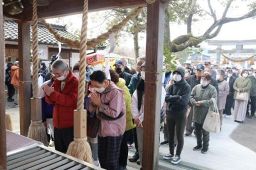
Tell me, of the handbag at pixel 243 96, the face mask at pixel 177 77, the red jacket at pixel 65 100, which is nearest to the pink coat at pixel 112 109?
the red jacket at pixel 65 100

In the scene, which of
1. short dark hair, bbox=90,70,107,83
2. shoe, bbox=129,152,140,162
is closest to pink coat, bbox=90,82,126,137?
short dark hair, bbox=90,70,107,83

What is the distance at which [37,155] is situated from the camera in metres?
2.03

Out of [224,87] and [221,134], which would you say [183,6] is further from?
[221,134]

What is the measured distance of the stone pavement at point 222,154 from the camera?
16.8 ft

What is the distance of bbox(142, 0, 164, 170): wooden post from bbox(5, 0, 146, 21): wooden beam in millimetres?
220

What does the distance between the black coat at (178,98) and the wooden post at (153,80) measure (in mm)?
2247

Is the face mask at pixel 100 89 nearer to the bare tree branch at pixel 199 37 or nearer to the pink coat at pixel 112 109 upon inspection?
the pink coat at pixel 112 109

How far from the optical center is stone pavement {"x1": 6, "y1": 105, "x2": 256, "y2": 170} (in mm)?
5113

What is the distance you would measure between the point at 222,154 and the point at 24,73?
14.8 ft

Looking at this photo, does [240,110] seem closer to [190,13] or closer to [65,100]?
[190,13]

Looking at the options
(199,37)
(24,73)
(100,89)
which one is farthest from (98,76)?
(199,37)

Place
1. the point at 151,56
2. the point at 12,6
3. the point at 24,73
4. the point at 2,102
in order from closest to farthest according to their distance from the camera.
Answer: the point at 2,102 → the point at 151,56 → the point at 12,6 → the point at 24,73

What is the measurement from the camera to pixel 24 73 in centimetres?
436

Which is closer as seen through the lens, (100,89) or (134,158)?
(100,89)
